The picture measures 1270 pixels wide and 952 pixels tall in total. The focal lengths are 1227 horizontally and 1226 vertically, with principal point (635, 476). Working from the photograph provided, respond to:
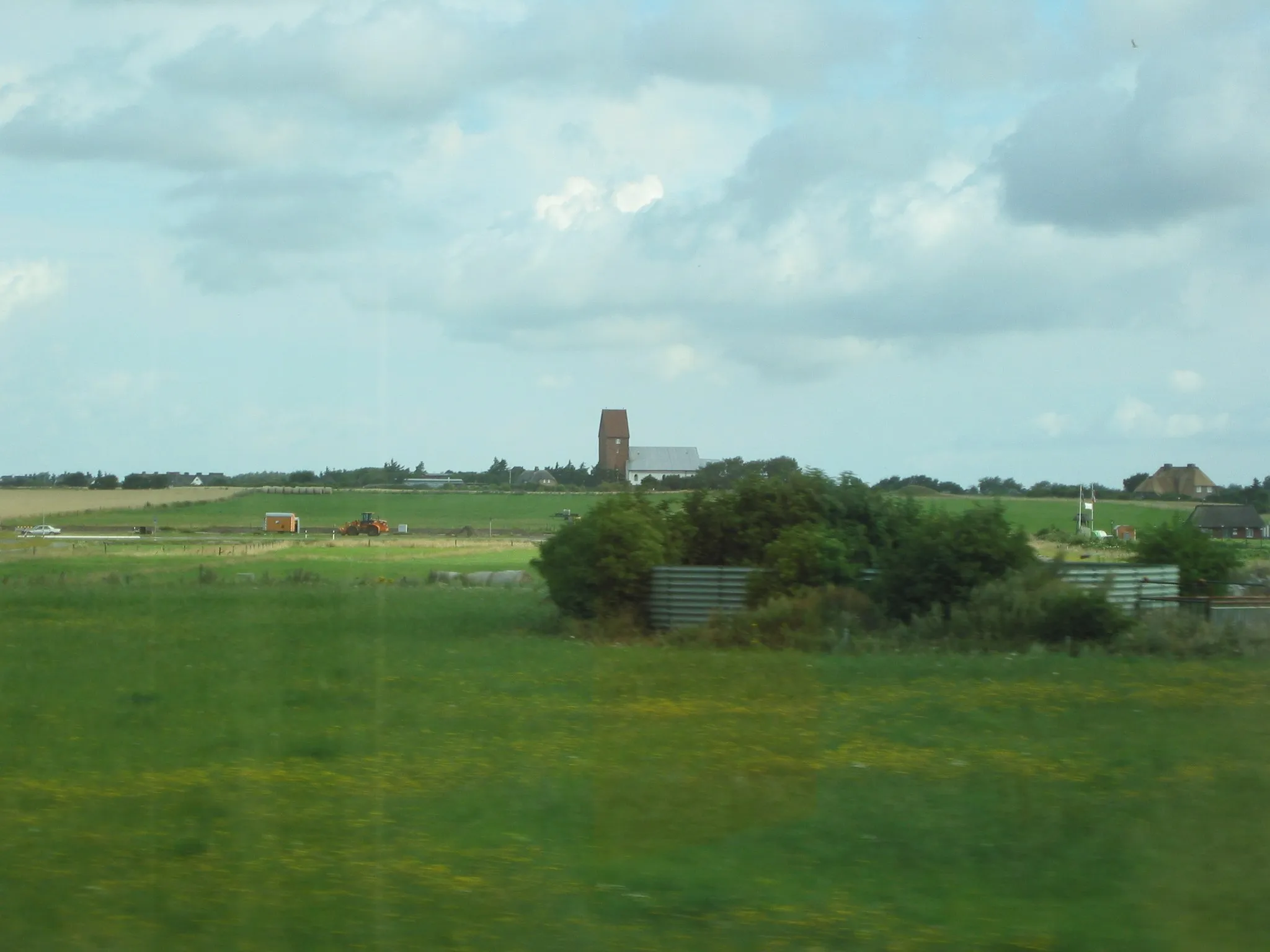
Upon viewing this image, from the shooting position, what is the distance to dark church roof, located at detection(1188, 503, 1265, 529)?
95.1 ft

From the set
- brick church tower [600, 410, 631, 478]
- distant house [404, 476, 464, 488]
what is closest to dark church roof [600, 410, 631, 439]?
brick church tower [600, 410, 631, 478]

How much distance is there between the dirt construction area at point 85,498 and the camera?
112ft

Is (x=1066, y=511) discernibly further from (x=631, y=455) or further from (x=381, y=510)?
(x=381, y=510)

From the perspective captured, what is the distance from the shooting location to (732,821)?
8641 millimetres

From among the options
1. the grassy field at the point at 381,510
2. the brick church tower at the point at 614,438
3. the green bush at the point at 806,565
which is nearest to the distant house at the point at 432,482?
the grassy field at the point at 381,510

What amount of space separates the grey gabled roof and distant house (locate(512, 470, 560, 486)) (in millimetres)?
4667

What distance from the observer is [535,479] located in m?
39.1

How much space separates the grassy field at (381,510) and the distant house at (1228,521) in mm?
14281

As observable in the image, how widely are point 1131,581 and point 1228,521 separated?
9926mm

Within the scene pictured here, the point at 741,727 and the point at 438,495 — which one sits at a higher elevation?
the point at 438,495

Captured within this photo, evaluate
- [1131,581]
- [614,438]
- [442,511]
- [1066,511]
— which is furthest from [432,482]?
[1066,511]

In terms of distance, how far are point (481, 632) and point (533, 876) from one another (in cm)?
1615

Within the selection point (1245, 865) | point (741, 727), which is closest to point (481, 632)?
point (741, 727)

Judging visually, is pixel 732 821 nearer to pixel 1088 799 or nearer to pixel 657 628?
pixel 1088 799
